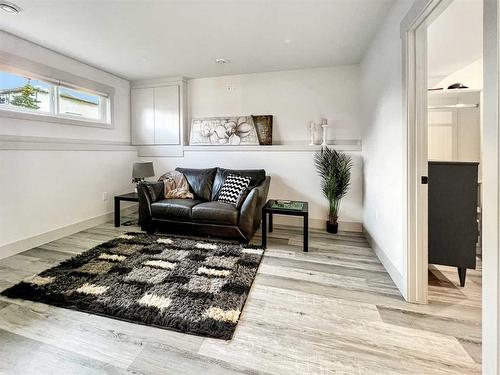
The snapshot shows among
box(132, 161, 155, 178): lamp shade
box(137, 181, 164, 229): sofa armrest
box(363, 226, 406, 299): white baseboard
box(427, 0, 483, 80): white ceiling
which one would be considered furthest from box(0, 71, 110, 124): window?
box(427, 0, 483, 80): white ceiling

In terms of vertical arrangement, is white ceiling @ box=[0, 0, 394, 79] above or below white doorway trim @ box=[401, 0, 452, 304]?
above

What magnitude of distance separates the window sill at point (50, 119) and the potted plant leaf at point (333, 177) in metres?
3.39

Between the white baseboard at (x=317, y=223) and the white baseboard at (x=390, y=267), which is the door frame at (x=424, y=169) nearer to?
the white baseboard at (x=390, y=267)

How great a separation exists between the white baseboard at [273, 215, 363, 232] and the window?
328 cm

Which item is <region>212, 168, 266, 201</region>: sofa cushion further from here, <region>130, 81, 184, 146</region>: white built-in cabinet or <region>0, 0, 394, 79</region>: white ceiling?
<region>0, 0, 394, 79</region>: white ceiling

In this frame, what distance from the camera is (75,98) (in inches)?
138

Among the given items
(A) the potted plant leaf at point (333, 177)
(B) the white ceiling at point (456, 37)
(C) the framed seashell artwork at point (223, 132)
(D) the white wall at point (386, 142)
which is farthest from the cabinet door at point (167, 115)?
(B) the white ceiling at point (456, 37)

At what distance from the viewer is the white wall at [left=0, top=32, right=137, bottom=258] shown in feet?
8.71

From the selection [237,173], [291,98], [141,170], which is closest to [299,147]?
[291,98]

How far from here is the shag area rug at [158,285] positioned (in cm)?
164

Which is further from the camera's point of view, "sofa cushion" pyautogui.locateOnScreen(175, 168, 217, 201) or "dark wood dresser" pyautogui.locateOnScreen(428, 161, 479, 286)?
"sofa cushion" pyautogui.locateOnScreen(175, 168, 217, 201)

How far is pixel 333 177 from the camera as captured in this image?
3.34 metres

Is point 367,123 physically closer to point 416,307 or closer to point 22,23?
Answer: point 416,307

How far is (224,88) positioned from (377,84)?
7.87 feet
